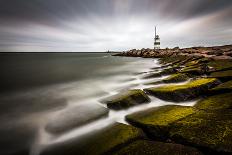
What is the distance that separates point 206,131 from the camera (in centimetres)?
350

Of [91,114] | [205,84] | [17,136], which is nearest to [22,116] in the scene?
[17,136]

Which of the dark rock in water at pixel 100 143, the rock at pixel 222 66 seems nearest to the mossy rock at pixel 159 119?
the dark rock in water at pixel 100 143

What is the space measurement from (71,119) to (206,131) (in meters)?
4.60

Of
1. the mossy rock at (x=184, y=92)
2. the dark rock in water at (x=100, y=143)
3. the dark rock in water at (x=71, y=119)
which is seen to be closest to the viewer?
the dark rock in water at (x=100, y=143)

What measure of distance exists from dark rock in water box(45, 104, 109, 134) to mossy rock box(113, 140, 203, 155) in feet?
9.03

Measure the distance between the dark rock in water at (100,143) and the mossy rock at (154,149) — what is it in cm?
26

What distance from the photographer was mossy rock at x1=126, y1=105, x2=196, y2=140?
13.0 feet

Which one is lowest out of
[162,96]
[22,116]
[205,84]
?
[22,116]

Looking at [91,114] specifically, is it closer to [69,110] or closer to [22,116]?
[69,110]

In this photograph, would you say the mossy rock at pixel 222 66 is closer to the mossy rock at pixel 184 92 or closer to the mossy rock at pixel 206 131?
the mossy rock at pixel 184 92

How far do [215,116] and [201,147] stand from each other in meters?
1.37

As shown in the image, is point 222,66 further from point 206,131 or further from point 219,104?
point 206,131

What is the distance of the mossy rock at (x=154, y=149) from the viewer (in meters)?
3.05

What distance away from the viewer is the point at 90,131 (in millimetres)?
5133
